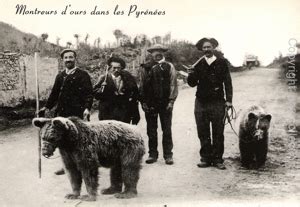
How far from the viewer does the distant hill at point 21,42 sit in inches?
215

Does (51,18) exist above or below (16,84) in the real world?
above

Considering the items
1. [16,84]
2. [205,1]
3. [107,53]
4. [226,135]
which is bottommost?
[226,135]

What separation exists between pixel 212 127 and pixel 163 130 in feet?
1.77

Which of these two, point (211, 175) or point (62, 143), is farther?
point (211, 175)

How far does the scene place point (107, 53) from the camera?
6.20 meters

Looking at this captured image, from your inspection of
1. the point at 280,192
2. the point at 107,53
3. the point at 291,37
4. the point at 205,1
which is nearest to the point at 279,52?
the point at 291,37

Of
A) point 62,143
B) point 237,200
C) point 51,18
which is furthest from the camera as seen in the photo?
point 51,18

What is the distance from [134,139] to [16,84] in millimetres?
2692

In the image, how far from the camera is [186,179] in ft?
15.7

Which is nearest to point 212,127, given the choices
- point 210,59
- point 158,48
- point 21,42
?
point 210,59

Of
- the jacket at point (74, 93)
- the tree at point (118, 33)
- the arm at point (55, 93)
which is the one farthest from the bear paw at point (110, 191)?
the tree at point (118, 33)

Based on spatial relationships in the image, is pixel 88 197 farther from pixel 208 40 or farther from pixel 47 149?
pixel 208 40

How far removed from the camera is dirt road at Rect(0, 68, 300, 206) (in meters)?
4.58

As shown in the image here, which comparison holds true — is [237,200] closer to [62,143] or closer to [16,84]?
[62,143]
